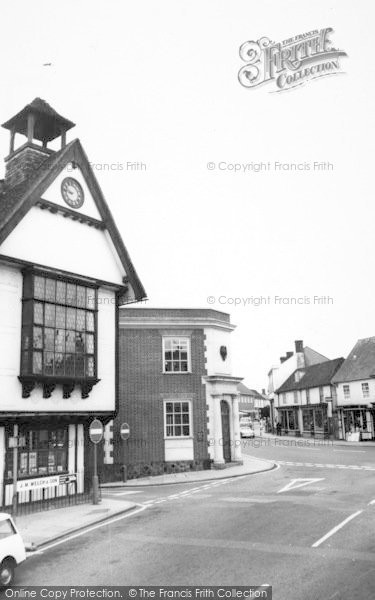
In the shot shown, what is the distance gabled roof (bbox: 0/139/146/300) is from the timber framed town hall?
41 mm

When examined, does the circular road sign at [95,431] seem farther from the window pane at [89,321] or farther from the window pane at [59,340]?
the window pane at [89,321]

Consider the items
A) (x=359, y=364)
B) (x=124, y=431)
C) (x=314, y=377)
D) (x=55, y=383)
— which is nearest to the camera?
(x=55, y=383)

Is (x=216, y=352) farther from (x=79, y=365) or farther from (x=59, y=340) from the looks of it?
(x=59, y=340)

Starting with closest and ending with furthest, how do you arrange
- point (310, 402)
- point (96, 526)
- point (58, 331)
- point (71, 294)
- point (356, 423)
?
1. point (96, 526)
2. point (58, 331)
3. point (71, 294)
4. point (356, 423)
5. point (310, 402)

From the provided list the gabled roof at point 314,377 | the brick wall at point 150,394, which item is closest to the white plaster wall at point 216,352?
the brick wall at point 150,394

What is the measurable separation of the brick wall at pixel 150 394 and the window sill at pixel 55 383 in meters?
8.24

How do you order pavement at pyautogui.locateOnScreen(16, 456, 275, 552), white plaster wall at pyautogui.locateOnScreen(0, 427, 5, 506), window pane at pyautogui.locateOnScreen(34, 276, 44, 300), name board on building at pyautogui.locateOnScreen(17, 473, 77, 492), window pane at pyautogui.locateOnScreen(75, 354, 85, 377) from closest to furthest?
pavement at pyautogui.locateOnScreen(16, 456, 275, 552)
name board on building at pyautogui.locateOnScreen(17, 473, 77, 492)
white plaster wall at pyautogui.locateOnScreen(0, 427, 5, 506)
window pane at pyautogui.locateOnScreen(34, 276, 44, 300)
window pane at pyautogui.locateOnScreen(75, 354, 85, 377)

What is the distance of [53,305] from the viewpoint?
A: 18172 millimetres

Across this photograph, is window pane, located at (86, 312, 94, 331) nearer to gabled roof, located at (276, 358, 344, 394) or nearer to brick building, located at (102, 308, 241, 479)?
brick building, located at (102, 308, 241, 479)

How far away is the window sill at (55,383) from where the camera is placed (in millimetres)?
16812

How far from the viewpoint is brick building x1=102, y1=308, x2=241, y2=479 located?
27156 millimetres

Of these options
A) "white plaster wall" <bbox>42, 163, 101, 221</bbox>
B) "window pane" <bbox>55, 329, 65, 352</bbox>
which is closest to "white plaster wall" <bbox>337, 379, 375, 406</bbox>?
"white plaster wall" <bbox>42, 163, 101, 221</bbox>

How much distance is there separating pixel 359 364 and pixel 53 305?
136ft

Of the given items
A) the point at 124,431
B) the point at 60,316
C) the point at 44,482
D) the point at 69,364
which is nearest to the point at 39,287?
the point at 60,316
